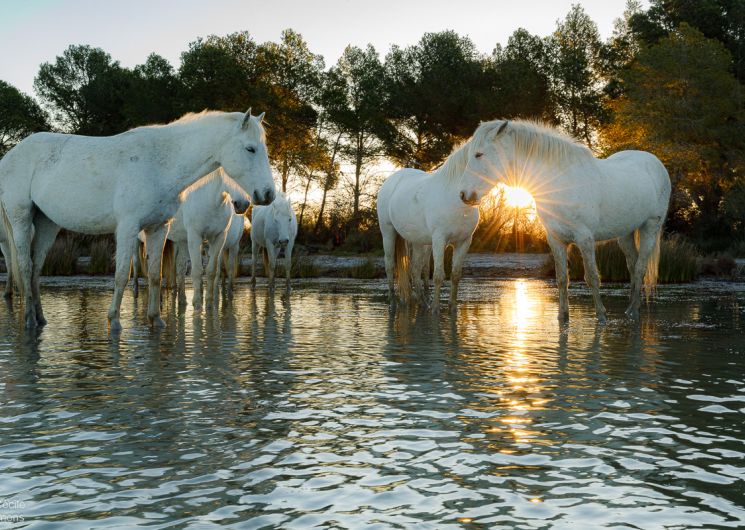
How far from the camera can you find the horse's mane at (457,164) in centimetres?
1052

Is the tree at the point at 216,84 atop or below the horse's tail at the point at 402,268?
atop

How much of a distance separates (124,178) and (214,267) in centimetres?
424

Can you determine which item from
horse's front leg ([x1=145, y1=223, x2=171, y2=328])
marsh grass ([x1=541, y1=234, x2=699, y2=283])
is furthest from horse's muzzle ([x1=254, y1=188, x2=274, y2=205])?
marsh grass ([x1=541, y1=234, x2=699, y2=283])

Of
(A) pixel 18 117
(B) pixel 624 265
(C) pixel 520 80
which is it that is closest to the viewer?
(B) pixel 624 265

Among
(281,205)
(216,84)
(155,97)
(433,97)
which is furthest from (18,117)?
(281,205)

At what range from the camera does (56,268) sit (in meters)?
21.8

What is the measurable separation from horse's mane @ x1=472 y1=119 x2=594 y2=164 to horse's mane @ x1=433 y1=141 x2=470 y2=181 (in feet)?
2.21

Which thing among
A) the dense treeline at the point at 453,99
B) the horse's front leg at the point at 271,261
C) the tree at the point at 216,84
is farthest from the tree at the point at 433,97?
the horse's front leg at the point at 271,261

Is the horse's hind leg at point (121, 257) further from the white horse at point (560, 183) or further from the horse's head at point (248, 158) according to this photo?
the white horse at point (560, 183)

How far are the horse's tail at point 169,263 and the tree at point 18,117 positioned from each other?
161 feet

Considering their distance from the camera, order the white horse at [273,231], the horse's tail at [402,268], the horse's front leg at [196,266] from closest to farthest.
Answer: the horse's front leg at [196,266] < the horse's tail at [402,268] < the white horse at [273,231]

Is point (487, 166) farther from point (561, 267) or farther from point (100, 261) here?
point (100, 261)

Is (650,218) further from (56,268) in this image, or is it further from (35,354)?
(56,268)

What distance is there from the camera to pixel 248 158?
834 cm
